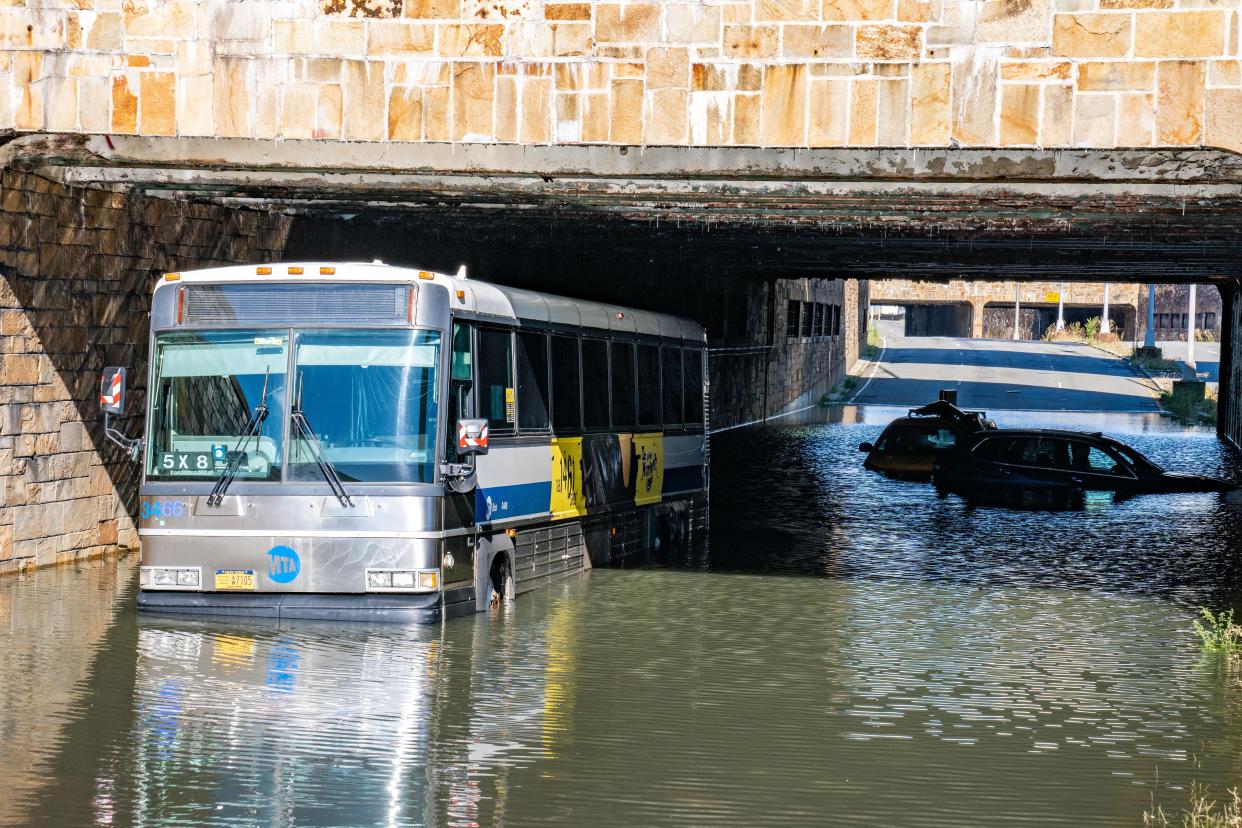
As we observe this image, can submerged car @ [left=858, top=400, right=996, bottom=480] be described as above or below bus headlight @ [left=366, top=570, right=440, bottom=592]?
below

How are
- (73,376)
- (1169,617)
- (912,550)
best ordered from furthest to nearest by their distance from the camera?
1. (912,550)
2. (73,376)
3. (1169,617)

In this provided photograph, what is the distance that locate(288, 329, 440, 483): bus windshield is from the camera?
1404 centimetres

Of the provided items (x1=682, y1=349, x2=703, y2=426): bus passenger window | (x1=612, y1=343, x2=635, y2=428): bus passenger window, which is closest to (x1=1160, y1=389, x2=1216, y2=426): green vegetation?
(x1=682, y1=349, x2=703, y2=426): bus passenger window

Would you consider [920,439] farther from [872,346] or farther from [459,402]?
[872,346]

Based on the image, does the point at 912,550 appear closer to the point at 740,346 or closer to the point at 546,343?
the point at 546,343

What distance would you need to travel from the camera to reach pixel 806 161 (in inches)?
615

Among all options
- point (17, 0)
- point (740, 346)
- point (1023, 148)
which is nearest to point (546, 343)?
point (1023, 148)

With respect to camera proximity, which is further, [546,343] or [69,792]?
[546,343]

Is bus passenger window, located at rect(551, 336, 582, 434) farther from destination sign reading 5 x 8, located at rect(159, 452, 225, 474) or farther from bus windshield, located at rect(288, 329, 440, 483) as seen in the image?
destination sign reading 5 x 8, located at rect(159, 452, 225, 474)

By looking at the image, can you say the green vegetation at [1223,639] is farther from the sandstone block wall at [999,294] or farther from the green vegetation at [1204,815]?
the sandstone block wall at [999,294]

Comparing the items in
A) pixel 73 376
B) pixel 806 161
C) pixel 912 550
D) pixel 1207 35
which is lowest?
pixel 912 550

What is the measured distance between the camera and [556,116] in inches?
621

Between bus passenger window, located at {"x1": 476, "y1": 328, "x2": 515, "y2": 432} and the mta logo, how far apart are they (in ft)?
6.50

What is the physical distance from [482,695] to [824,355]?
61.3 meters
